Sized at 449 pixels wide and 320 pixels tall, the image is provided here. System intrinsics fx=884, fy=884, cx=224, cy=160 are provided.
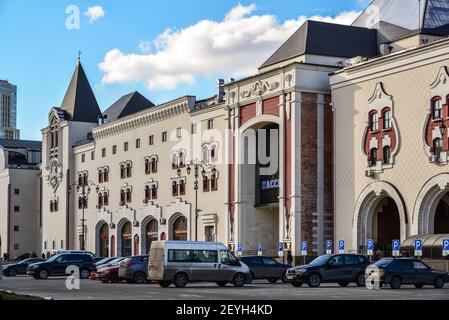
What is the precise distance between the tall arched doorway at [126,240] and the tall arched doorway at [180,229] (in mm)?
9565

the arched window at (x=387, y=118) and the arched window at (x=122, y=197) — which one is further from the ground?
the arched window at (x=387, y=118)

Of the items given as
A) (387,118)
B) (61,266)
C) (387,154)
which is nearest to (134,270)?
(61,266)

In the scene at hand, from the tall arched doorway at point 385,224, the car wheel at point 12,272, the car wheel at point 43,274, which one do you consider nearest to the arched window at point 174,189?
the car wheel at point 12,272

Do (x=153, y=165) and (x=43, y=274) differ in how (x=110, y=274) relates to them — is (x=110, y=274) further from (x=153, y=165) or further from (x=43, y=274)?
(x=153, y=165)

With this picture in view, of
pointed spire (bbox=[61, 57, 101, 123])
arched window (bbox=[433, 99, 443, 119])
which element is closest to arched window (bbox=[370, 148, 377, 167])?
arched window (bbox=[433, 99, 443, 119])

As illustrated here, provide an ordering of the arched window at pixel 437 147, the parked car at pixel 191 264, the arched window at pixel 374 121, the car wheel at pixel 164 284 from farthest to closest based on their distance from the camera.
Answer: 1. the arched window at pixel 374 121
2. the arched window at pixel 437 147
3. the car wheel at pixel 164 284
4. the parked car at pixel 191 264

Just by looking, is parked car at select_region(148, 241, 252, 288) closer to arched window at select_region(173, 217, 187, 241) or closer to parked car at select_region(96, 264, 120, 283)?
parked car at select_region(96, 264, 120, 283)

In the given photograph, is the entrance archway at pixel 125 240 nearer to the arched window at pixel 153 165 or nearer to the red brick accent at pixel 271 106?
the arched window at pixel 153 165

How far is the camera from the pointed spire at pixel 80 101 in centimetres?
10206

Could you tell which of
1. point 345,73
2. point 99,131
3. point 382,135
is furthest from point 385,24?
point 99,131

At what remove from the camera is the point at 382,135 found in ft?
180

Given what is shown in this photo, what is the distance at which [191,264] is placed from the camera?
A: 36375mm
